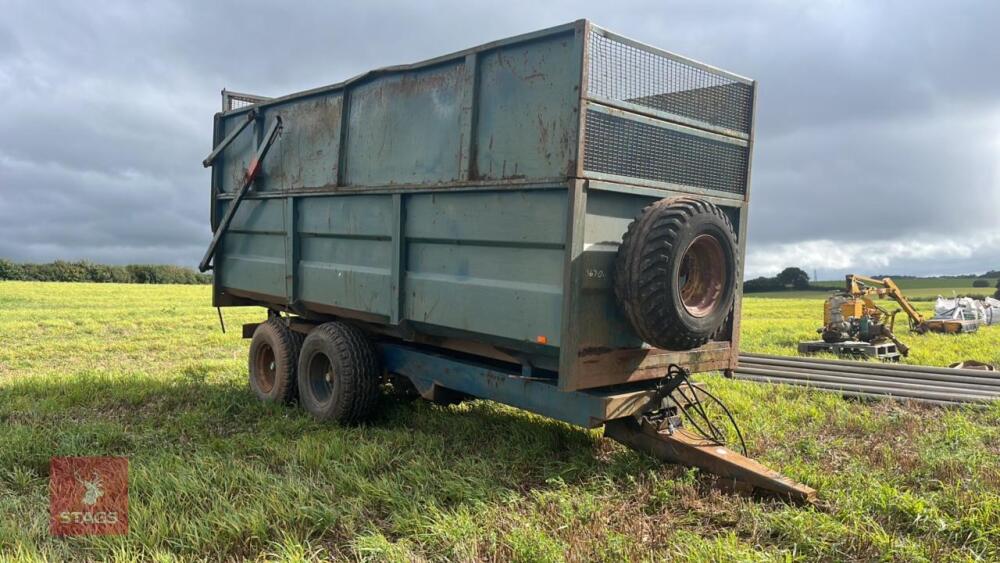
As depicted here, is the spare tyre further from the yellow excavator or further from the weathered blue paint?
the yellow excavator

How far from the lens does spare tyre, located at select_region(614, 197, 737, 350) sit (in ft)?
12.5

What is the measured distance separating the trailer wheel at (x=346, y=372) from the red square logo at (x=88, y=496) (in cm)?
151

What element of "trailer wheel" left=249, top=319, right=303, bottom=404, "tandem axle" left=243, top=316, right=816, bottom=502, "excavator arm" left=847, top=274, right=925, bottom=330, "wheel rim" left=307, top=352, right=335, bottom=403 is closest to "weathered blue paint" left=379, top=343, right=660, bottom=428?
"tandem axle" left=243, top=316, right=816, bottom=502

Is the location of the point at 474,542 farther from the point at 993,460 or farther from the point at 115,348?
the point at 115,348

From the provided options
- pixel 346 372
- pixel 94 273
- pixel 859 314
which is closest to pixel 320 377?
pixel 346 372

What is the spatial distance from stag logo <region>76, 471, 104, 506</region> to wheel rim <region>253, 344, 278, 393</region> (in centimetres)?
247

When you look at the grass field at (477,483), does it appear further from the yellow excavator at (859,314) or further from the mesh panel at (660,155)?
the yellow excavator at (859,314)

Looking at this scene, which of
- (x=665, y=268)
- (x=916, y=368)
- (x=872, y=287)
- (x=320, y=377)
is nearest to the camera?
(x=665, y=268)

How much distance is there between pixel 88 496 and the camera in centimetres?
395

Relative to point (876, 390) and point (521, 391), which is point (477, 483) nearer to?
point (521, 391)

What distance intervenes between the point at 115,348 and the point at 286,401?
5716mm

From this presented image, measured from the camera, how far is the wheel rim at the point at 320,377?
5.90 m

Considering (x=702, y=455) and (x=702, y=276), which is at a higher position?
(x=702, y=276)

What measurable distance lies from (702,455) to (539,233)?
5.40ft
